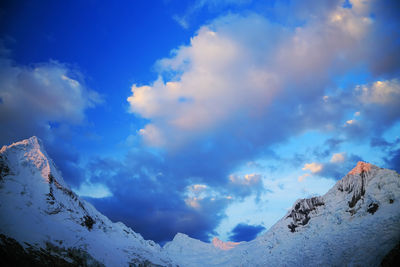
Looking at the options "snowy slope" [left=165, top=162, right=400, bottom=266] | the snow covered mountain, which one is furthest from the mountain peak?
the snow covered mountain

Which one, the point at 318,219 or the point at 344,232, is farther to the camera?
the point at 318,219

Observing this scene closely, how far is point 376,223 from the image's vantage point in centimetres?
5156

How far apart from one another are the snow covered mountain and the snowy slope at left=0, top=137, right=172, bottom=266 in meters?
0.19

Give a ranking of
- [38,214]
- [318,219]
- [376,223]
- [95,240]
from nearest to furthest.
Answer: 1. [376,223]
2. [38,214]
3. [95,240]
4. [318,219]

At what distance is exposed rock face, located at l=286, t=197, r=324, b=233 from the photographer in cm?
8206

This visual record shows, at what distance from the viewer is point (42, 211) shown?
200ft

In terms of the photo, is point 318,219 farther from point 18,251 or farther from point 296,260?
point 18,251

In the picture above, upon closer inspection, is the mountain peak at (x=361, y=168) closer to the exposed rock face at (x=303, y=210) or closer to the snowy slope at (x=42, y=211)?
the exposed rock face at (x=303, y=210)

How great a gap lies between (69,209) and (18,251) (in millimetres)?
29123

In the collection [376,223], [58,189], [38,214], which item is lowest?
[38,214]

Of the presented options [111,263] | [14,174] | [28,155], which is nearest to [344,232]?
[111,263]

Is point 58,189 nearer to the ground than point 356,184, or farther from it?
nearer to the ground

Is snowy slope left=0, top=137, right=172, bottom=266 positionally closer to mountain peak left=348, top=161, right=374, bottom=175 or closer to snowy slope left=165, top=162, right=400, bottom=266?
snowy slope left=165, top=162, right=400, bottom=266

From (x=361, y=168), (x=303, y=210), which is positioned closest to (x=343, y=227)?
(x=361, y=168)
